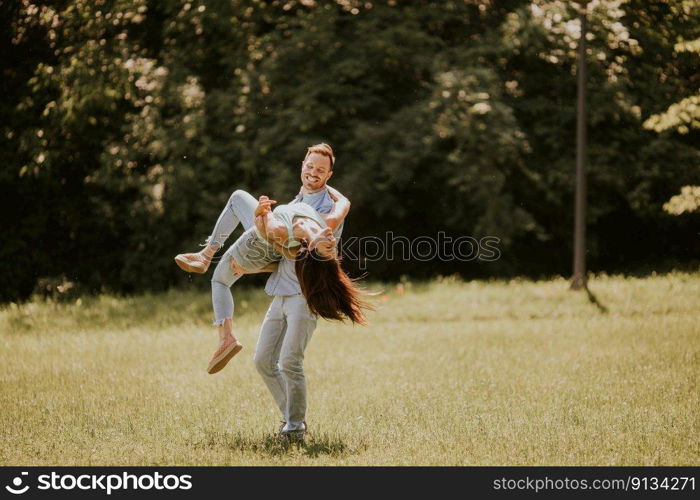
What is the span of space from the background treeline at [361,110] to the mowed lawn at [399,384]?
291 cm

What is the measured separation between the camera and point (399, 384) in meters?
8.96

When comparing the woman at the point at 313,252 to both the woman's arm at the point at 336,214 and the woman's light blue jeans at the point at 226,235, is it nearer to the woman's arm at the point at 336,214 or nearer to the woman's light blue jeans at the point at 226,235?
the woman's arm at the point at 336,214

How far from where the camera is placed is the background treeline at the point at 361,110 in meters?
16.6

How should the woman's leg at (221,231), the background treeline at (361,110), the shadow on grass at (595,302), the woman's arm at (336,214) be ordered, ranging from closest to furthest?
the woman's leg at (221,231) < the woman's arm at (336,214) < the shadow on grass at (595,302) < the background treeline at (361,110)

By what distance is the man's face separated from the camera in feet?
20.2

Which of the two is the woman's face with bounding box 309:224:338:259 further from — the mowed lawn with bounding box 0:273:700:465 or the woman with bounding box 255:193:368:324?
the mowed lawn with bounding box 0:273:700:465

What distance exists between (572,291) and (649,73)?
604cm

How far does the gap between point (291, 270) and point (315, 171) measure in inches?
28.5

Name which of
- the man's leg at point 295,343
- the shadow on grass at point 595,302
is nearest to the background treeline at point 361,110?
the shadow on grass at point 595,302

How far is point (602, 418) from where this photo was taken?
7152mm

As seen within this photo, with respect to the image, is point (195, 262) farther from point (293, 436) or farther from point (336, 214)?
point (293, 436)
